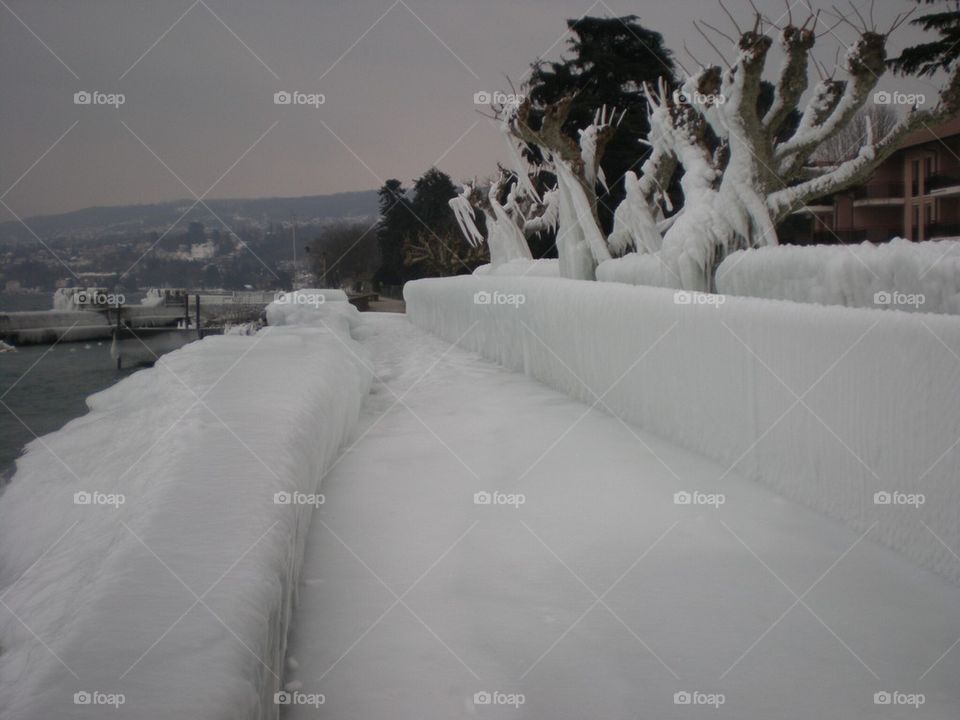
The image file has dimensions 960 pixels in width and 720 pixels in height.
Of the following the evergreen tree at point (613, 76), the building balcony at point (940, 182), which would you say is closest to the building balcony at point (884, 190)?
the building balcony at point (940, 182)

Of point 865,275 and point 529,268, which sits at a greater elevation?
point 529,268

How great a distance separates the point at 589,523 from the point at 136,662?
2.85 m

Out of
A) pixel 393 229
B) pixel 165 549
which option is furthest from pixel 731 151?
pixel 393 229

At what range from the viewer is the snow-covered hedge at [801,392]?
3.54 m

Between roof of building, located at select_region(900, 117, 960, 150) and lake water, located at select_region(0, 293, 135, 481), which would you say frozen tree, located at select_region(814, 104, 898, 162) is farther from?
lake water, located at select_region(0, 293, 135, 481)

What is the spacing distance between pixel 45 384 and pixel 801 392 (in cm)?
2513

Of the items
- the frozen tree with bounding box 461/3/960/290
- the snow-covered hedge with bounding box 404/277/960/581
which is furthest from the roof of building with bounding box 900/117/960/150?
the snow-covered hedge with bounding box 404/277/960/581

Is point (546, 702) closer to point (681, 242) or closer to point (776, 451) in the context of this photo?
point (776, 451)

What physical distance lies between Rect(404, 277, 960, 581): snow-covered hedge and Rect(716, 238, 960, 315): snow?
70cm

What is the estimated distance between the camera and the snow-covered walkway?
9.14ft

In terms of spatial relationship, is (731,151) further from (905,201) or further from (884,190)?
(884,190)

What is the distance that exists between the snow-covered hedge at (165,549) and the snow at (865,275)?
3.36 metres

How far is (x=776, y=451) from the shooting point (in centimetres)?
475

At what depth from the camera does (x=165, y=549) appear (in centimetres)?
248
